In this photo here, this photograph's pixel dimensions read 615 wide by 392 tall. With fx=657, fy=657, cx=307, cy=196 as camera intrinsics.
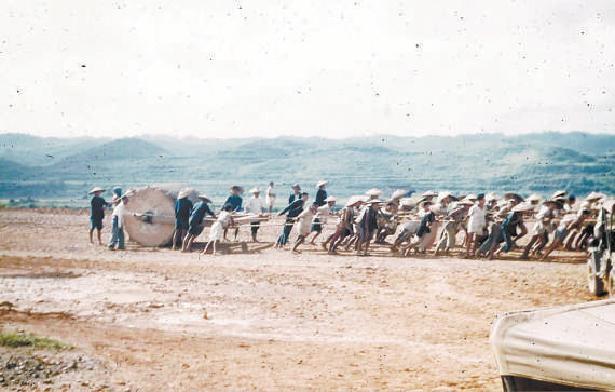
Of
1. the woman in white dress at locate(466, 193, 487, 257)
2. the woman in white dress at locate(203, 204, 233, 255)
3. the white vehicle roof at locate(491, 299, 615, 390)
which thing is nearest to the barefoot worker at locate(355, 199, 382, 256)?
the woman in white dress at locate(466, 193, 487, 257)

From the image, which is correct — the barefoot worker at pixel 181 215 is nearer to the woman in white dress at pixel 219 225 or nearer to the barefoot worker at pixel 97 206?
the woman in white dress at pixel 219 225

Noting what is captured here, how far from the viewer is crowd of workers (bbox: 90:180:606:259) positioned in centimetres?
1706

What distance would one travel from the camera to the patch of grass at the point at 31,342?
28.3 ft

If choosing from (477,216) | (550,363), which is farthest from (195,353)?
(477,216)

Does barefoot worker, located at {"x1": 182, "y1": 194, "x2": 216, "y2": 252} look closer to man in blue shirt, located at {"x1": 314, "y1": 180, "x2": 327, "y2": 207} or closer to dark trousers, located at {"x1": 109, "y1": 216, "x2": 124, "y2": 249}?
dark trousers, located at {"x1": 109, "y1": 216, "x2": 124, "y2": 249}

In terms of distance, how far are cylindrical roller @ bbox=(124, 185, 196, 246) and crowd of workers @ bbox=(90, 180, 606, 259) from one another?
1.47 feet

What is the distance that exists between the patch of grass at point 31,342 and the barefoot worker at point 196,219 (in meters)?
9.30

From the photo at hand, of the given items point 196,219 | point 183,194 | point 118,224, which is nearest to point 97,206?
point 118,224

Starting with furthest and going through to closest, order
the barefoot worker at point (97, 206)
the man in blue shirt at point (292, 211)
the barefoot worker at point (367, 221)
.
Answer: the barefoot worker at point (97, 206) → the man in blue shirt at point (292, 211) → the barefoot worker at point (367, 221)

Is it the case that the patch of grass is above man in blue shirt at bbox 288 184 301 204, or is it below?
below

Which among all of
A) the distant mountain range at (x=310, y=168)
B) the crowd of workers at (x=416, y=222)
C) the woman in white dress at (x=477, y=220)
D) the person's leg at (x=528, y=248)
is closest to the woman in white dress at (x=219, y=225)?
the crowd of workers at (x=416, y=222)

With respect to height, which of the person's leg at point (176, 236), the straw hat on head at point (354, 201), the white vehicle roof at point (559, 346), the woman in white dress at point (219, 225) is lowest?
the person's leg at point (176, 236)

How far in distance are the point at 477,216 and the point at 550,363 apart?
12692mm

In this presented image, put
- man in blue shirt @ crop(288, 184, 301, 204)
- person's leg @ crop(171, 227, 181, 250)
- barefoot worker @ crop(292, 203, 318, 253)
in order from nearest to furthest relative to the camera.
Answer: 1. barefoot worker @ crop(292, 203, 318, 253)
2. person's leg @ crop(171, 227, 181, 250)
3. man in blue shirt @ crop(288, 184, 301, 204)
